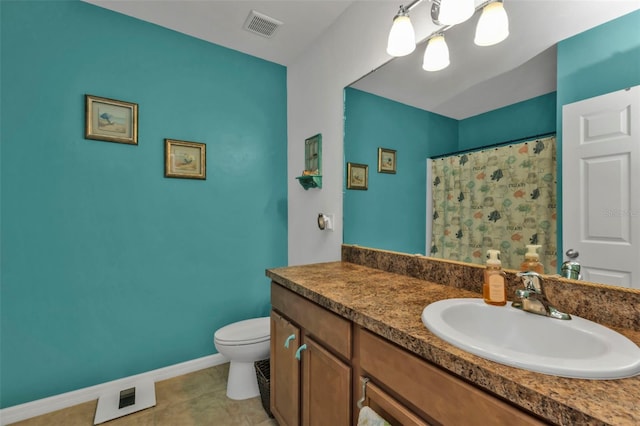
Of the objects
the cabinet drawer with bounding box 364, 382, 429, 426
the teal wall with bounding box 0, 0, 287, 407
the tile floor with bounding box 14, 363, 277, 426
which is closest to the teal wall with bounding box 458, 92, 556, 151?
the cabinet drawer with bounding box 364, 382, 429, 426

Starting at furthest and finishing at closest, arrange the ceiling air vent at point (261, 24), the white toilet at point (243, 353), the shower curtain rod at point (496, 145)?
the ceiling air vent at point (261, 24), the white toilet at point (243, 353), the shower curtain rod at point (496, 145)

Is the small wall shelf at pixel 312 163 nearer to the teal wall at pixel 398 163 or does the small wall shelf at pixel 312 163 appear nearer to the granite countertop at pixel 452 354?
the teal wall at pixel 398 163

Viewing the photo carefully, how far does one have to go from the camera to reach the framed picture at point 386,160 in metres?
1.52

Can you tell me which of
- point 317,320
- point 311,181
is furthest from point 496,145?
point 311,181

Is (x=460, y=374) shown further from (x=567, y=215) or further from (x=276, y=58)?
(x=276, y=58)

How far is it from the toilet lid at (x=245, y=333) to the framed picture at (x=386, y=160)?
129 centimetres


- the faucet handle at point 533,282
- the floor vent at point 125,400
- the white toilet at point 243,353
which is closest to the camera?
the faucet handle at point 533,282

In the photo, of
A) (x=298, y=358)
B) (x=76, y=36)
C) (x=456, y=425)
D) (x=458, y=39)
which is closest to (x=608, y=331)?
(x=456, y=425)

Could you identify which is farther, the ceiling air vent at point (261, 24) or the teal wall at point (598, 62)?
the ceiling air vent at point (261, 24)

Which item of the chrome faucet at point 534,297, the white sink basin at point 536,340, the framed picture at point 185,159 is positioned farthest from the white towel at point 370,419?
the framed picture at point 185,159

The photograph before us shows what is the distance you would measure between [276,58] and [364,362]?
243cm

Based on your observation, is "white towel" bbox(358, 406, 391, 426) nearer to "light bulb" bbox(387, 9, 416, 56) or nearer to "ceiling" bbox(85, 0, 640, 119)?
"ceiling" bbox(85, 0, 640, 119)

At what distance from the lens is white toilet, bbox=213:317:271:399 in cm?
174

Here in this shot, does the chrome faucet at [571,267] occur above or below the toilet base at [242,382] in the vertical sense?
above
